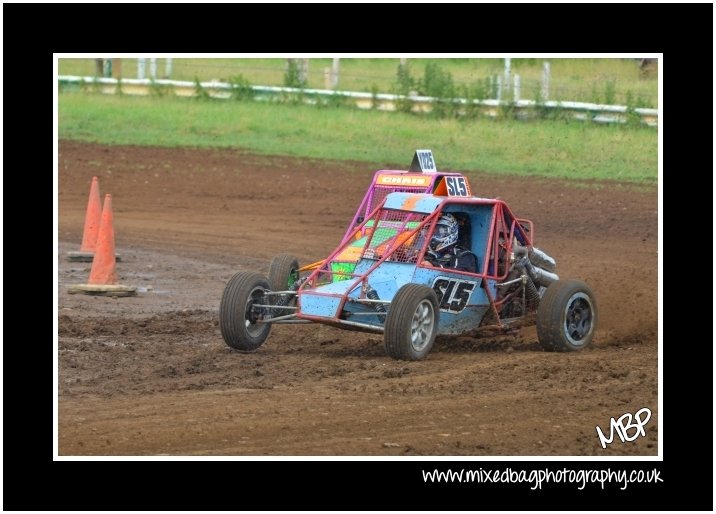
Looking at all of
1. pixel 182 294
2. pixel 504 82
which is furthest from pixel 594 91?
pixel 182 294

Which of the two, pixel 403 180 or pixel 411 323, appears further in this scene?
pixel 403 180

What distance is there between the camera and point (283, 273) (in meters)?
11.6

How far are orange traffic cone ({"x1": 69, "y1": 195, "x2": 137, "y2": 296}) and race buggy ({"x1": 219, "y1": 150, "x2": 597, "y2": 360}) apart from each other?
100 inches

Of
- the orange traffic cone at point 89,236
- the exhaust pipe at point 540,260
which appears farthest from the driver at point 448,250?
the orange traffic cone at point 89,236

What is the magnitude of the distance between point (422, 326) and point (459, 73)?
13935 mm

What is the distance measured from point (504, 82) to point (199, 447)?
1658cm

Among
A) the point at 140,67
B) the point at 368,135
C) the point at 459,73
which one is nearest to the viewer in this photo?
the point at 459,73

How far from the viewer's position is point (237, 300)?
34.8ft

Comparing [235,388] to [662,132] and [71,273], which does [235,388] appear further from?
[71,273]

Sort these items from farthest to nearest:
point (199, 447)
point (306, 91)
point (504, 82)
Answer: point (306, 91), point (504, 82), point (199, 447)

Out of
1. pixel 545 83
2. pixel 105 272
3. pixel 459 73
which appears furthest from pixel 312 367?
pixel 459 73

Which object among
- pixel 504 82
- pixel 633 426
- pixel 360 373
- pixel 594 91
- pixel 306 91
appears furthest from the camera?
pixel 306 91

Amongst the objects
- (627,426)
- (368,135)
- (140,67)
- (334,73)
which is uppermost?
(140,67)

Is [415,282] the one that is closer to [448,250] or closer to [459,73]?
[448,250]
